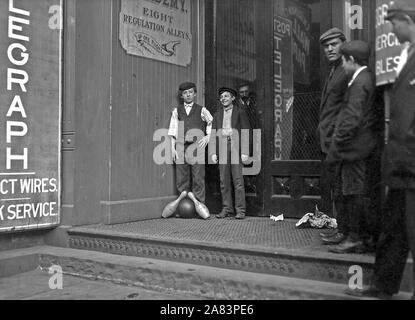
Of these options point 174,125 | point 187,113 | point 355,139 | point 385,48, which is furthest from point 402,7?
point 174,125

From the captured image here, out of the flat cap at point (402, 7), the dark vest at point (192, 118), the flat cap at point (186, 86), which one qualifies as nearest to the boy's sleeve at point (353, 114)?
the flat cap at point (402, 7)

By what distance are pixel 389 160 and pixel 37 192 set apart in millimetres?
3686

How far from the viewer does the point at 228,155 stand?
6254 millimetres

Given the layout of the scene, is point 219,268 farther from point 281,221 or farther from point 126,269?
point 281,221

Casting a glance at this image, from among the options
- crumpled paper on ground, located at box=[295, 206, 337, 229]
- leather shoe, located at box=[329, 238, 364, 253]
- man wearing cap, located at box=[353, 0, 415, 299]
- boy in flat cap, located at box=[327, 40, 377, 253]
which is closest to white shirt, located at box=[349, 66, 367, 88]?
boy in flat cap, located at box=[327, 40, 377, 253]

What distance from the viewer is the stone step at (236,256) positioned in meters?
3.90

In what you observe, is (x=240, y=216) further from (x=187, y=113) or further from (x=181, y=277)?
(x=181, y=277)

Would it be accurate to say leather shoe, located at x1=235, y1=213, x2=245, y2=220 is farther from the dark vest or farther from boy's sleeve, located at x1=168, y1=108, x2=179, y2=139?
boy's sleeve, located at x1=168, y1=108, x2=179, y2=139

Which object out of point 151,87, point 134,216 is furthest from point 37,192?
point 151,87

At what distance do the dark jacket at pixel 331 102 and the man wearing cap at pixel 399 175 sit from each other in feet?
3.22

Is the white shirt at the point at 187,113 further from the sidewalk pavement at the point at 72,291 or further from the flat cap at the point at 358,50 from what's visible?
the flat cap at the point at 358,50

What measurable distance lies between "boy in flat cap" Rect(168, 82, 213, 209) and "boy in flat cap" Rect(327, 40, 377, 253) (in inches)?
97.9

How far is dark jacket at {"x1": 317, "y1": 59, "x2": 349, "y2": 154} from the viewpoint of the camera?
4.38 metres

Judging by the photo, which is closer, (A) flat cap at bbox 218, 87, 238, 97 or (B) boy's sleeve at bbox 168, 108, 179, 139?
(A) flat cap at bbox 218, 87, 238, 97
